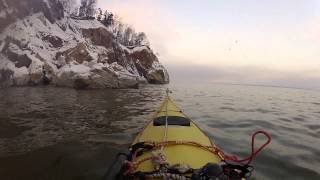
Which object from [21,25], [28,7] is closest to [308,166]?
Answer: [21,25]

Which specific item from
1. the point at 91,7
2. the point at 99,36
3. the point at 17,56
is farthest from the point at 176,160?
the point at 91,7

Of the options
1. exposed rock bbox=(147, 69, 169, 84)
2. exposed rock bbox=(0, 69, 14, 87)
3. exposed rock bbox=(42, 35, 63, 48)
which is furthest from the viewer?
exposed rock bbox=(147, 69, 169, 84)

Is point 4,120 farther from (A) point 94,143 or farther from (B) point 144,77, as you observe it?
(B) point 144,77

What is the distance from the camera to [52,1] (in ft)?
171

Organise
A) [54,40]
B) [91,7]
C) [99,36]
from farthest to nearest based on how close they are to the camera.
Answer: [91,7]
[99,36]
[54,40]

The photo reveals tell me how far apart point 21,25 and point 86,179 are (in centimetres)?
4039

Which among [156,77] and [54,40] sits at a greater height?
[54,40]

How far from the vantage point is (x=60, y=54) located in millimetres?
41219

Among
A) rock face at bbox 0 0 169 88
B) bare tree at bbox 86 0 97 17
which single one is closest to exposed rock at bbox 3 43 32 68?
rock face at bbox 0 0 169 88

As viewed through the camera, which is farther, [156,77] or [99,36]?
[156,77]

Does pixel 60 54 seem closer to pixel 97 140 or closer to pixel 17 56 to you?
pixel 17 56

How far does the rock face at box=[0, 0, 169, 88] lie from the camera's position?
1299 inches

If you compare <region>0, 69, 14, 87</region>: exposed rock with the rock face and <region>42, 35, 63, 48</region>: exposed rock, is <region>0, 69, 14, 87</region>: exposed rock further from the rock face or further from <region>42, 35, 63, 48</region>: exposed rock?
<region>42, 35, 63, 48</region>: exposed rock

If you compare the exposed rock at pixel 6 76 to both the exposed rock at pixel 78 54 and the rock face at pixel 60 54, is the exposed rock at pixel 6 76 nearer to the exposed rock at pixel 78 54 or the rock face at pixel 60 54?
the rock face at pixel 60 54
